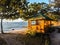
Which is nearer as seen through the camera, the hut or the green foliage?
the green foliage

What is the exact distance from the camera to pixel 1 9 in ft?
38.5

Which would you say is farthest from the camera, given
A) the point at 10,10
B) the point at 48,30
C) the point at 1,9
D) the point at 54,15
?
the point at 48,30

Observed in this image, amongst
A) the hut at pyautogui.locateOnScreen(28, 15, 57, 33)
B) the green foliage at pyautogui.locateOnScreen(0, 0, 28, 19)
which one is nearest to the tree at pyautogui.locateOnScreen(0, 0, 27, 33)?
the green foliage at pyautogui.locateOnScreen(0, 0, 28, 19)

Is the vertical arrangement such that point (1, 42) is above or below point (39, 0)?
below

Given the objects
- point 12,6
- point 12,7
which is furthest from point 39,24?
point 12,6

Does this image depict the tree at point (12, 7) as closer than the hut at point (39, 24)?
Yes

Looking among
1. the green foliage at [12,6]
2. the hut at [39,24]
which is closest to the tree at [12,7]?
the green foliage at [12,6]

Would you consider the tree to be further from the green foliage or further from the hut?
the hut

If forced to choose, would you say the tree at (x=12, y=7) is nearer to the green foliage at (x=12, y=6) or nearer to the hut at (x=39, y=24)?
the green foliage at (x=12, y=6)

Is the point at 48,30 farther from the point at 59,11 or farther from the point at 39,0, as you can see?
the point at 39,0

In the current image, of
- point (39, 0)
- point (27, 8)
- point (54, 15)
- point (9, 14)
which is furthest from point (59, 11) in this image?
point (9, 14)

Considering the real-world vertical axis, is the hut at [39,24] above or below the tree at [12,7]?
below

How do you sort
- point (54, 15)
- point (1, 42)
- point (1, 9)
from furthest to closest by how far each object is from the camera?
1. point (54, 15)
2. point (1, 9)
3. point (1, 42)

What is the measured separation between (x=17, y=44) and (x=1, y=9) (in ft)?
9.13
